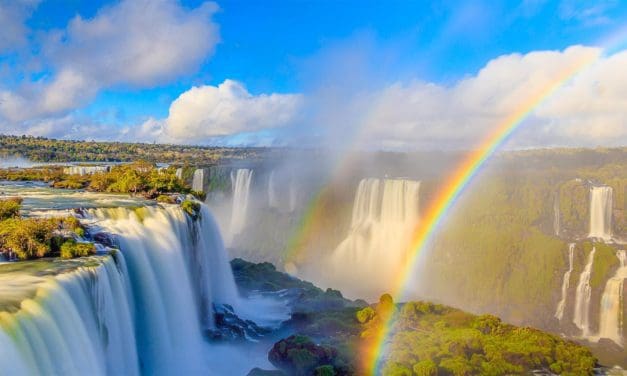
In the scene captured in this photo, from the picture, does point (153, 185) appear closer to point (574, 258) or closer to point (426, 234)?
point (426, 234)

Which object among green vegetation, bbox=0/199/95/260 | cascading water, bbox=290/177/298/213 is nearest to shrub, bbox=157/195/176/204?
green vegetation, bbox=0/199/95/260

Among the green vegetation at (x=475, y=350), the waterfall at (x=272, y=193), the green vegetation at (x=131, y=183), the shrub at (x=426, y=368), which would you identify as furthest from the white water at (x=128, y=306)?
the waterfall at (x=272, y=193)

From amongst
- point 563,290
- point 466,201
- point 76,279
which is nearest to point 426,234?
point 466,201

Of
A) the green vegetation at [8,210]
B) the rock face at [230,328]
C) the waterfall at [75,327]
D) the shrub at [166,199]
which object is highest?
the green vegetation at [8,210]

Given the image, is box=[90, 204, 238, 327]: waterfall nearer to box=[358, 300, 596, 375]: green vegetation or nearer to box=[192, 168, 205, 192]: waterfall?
box=[358, 300, 596, 375]: green vegetation

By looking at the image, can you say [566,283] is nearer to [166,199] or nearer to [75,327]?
[166,199]

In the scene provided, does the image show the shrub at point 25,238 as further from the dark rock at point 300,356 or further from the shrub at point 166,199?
the dark rock at point 300,356

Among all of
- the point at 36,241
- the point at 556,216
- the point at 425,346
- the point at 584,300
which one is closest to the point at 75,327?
the point at 36,241
